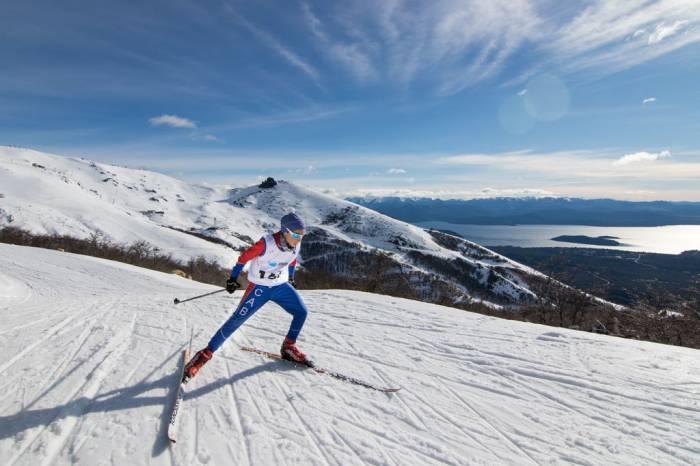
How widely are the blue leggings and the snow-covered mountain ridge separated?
19.4 meters

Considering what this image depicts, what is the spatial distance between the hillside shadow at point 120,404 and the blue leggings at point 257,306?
673mm

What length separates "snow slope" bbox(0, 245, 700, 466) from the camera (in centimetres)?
364

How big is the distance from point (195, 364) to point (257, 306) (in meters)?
1.21

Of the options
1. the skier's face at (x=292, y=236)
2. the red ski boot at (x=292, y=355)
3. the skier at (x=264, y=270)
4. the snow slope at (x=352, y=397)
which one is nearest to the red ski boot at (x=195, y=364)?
the skier at (x=264, y=270)

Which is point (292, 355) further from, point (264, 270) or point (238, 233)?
point (238, 233)

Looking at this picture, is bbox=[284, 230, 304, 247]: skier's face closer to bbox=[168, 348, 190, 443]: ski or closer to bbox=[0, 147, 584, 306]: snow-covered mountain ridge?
bbox=[168, 348, 190, 443]: ski

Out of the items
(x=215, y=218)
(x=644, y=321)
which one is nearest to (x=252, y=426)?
(x=644, y=321)

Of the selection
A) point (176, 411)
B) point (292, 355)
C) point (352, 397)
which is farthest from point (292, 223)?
point (176, 411)

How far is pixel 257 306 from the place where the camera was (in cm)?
554

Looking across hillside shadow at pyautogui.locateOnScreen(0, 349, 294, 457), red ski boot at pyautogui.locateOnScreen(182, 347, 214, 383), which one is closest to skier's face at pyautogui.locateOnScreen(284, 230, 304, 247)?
red ski boot at pyautogui.locateOnScreen(182, 347, 214, 383)

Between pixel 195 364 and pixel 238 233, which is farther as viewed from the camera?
pixel 238 233

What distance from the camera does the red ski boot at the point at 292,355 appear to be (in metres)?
5.79

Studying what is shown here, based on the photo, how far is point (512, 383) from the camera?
17.4ft

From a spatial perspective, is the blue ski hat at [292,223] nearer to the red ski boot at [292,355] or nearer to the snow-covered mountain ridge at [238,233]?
the red ski boot at [292,355]
